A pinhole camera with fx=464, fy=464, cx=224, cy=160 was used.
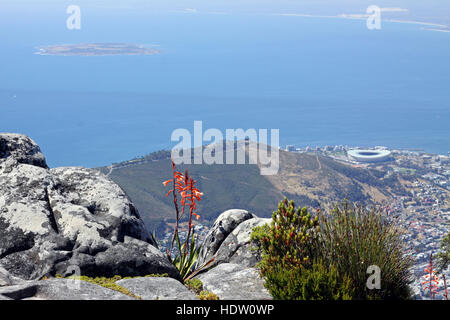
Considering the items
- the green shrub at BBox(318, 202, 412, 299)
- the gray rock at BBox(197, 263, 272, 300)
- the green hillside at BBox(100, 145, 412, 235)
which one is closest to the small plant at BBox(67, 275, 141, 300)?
the gray rock at BBox(197, 263, 272, 300)

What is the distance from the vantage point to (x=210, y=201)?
415 ft

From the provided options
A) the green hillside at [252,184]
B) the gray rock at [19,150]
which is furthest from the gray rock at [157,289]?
the green hillside at [252,184]

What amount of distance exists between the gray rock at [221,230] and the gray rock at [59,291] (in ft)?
14.9

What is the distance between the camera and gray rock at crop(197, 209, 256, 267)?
9570 mm

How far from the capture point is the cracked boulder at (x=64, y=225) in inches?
245

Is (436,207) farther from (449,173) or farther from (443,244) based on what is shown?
(443,244)

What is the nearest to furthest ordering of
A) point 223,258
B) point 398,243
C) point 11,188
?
point 398,243, point 11,188, point 223,258

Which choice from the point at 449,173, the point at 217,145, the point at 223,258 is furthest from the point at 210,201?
the point at 223,258

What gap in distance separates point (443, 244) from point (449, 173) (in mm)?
171556

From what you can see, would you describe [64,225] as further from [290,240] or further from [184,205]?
[290,240]

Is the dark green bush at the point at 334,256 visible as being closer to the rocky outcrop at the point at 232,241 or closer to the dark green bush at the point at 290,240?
the dark green bush at the point at 290,240

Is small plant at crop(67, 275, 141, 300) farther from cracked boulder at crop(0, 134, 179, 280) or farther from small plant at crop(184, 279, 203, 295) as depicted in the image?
small plant at crop(184, 279, 203, 295)

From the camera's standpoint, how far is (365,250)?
571 cm

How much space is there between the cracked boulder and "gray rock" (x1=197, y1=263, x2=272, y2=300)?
2.05ft
